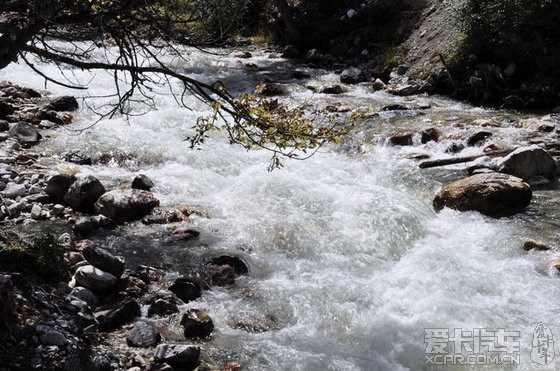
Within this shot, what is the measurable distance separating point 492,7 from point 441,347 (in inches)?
417

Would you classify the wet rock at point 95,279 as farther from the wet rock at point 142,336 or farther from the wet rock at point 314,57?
the wet rock at point 314,57

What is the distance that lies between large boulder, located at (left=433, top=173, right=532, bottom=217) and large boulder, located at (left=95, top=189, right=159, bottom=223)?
14.4 ft

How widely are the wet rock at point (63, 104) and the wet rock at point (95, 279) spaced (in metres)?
7.32

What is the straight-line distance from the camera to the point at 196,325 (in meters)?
4.92

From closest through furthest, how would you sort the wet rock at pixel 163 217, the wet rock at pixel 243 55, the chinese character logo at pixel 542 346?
the chinese character logo at pixel 542 346
the wet rock at pixel 163 217
the wet rock at pixel 243 55

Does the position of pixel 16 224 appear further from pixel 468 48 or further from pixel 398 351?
pixel 468 48

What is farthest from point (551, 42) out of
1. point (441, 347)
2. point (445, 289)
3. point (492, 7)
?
point (441, 347)

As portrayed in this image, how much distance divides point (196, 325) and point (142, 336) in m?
0.52

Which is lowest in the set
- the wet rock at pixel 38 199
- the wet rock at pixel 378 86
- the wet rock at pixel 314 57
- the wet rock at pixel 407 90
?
the wet rock at pixel 38 199

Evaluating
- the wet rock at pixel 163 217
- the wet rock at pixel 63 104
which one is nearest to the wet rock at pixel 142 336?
the wet rock at pixel 163 217

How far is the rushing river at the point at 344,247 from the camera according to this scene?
5.11 m

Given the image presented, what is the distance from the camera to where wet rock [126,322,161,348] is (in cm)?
457

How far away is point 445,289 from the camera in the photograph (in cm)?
580

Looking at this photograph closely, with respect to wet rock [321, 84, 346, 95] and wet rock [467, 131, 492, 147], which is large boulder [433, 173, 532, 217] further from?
wet rock [321, 84, 346, 95]
